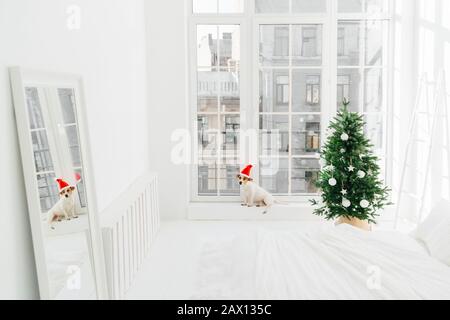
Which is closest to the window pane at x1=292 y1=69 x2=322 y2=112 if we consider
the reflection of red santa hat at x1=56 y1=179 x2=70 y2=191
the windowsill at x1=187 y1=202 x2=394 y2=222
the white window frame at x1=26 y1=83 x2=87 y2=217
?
the windowsill at x1=187 y1=202 x2=394 y2=222

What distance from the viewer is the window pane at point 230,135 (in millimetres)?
6147

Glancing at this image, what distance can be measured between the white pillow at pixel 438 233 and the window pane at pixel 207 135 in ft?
9.16

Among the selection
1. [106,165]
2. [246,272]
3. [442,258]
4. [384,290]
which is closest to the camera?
[384,290]

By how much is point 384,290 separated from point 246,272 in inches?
29.7

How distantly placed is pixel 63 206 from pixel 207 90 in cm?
366

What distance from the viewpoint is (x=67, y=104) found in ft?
9.39

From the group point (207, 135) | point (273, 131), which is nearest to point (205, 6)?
point (207, 135)

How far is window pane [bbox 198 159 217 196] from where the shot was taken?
6.18 metres

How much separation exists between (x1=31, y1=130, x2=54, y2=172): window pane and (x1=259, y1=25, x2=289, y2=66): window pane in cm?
389

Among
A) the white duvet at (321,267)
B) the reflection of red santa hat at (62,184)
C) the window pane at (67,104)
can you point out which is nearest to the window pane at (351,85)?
the white duvet at (321,267)

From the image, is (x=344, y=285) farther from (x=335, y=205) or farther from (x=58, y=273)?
(x=335, y=205)

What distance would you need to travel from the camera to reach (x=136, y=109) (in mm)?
5207

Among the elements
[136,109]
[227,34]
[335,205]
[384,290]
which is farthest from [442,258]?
[227,34]

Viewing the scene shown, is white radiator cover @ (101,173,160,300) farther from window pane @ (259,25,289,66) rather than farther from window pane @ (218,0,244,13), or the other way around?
window pane @ (218,0,244,13)
